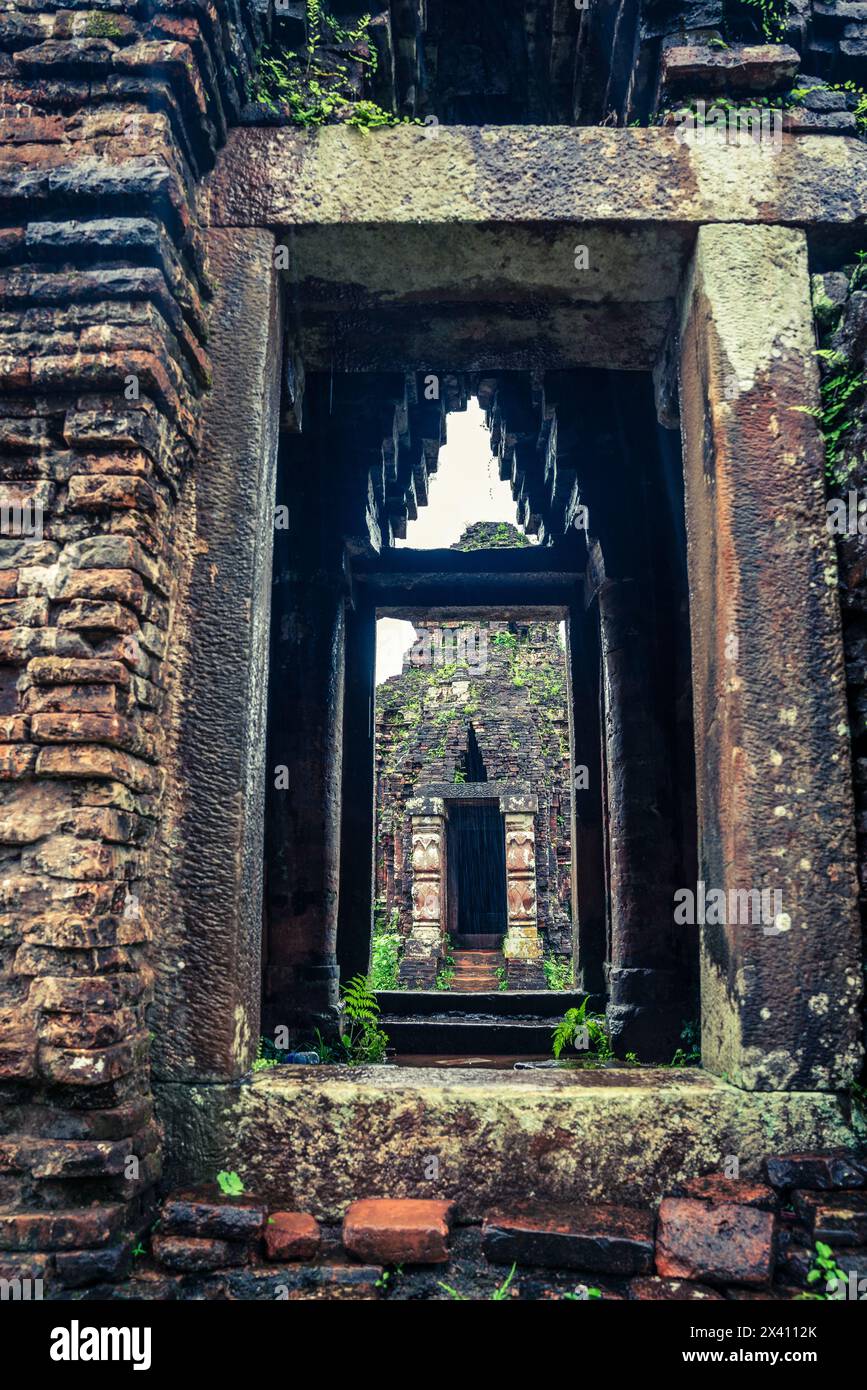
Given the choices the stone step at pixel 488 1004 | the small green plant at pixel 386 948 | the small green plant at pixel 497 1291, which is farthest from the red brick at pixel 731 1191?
the small green plant at pixel 386 948

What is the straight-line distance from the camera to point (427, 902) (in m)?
14.6

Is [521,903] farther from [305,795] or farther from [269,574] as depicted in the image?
[269,574]

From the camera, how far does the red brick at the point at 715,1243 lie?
7.62 feet

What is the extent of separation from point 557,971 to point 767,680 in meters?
11.7

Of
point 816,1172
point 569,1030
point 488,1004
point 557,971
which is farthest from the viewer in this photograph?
point 557,971

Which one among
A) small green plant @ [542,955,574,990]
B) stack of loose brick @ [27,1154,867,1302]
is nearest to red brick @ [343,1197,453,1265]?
stack of loose brick @ [27,1154,867,1302]

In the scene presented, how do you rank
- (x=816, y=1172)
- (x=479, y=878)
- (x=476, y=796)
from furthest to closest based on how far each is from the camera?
(x=479, y=878)
(x=476, y=796)
(x=816, y=1172)

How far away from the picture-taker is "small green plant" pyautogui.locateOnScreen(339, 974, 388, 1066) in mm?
5648

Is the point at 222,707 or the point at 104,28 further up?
the point at 104,28

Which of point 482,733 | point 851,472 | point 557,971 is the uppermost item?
point 482,733

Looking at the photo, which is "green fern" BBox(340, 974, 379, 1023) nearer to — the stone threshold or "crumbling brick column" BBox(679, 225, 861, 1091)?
the stone threshold

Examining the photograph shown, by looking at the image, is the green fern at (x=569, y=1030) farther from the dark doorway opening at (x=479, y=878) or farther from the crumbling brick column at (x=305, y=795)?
the dark doorway opening at (x=479, y=878)

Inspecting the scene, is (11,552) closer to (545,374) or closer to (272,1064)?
(272,1064)

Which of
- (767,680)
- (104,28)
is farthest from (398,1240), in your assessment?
(104,28)
